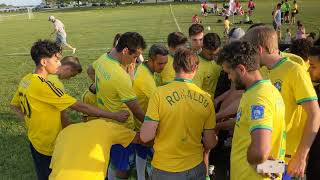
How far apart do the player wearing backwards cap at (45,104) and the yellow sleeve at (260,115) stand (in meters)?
1.73

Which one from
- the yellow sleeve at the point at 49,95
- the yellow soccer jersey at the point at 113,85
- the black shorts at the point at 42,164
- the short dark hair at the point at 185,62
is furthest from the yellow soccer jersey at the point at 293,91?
the black shorts at the point at 42,164

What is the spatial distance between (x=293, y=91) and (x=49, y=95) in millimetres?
2292

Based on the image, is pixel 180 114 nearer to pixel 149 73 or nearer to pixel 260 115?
pixel 260 115

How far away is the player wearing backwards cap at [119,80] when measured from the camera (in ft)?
14.5

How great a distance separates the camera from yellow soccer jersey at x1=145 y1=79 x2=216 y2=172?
140 inches

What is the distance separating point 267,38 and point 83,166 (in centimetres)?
184

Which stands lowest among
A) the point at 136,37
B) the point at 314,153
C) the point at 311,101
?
the point at 314,153

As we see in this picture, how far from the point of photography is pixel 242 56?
9.80 feet

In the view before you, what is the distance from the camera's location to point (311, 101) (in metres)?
3.30

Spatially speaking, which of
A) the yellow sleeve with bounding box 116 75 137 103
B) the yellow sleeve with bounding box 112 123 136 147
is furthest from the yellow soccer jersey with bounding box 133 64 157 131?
the yellow sleeve with bounding box 112 123 136 147

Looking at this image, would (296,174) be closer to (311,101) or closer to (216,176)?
(311,101)

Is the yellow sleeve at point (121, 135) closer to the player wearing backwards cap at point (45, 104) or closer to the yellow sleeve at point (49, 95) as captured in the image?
the player wearing backwards cap at point (45, 104)

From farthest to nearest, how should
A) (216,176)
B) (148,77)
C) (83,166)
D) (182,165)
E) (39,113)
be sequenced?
(216,176)
(148,77)
(39,113)
(182,165)
(83,166)

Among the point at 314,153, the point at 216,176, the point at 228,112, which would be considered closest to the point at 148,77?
the point at 228,112
